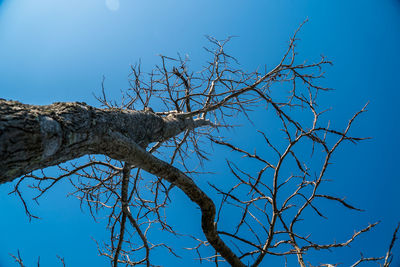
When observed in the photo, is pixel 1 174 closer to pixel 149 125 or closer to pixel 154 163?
pixel 154 163

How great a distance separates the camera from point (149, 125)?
1.99 m

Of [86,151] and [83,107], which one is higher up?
[83,107]

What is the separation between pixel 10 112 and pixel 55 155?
31cm

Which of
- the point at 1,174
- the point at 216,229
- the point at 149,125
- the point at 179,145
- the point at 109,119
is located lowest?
the point at 216,229

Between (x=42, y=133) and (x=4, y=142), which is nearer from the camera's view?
(x=4, y=142)

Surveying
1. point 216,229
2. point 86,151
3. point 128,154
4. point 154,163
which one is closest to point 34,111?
point 86,151

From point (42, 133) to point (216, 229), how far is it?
140cm

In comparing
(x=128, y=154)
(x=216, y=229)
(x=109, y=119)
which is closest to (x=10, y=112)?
(x=109, y=119)

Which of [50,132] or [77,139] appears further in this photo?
[77,139]

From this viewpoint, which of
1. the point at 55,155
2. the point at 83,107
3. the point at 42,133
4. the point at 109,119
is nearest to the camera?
the point at 42,133

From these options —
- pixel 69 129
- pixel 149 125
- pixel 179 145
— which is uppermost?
pixel 179 145

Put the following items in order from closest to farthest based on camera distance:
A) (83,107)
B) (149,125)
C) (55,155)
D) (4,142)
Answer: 1. (4,142)
2. (55,155)
3. (83,107)
4. (149,125)

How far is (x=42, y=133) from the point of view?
1.08 meters

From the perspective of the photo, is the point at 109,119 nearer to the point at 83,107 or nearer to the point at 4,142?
the point at 83,107
